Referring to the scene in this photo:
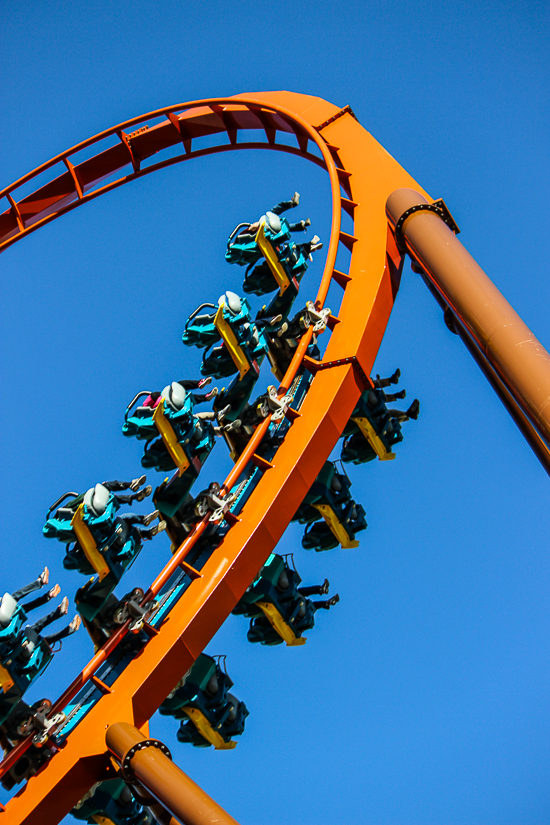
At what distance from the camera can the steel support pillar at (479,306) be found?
5.70 meters

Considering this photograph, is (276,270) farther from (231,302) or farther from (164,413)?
(164,413)

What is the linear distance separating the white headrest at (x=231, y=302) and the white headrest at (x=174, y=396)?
44.9 inches

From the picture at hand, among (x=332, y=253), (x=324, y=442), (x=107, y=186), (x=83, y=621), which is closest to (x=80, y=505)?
(x=83, y=621)

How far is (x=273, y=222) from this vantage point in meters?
9.91

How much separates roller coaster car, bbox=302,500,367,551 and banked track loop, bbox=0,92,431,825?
123 centimetres

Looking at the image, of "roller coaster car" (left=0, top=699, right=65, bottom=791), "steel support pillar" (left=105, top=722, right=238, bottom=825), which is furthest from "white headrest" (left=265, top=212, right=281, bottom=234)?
"steel support pillar" (left=105, top=722, right=238, bottom=825)

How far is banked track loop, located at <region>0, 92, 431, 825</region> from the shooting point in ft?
22.5

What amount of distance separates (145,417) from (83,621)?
1.87m

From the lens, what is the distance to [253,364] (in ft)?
29.6

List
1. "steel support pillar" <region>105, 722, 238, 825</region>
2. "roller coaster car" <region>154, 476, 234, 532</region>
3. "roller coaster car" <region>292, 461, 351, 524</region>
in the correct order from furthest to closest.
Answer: "roller coaster car" <region>292, 461, 351, 524</region> → "roller coaster car" <region>154, 476, 234, 532</region> → "steel support pillar" <region>105, 722, 238, 825</region>

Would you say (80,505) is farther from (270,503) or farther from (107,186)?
(107,186)

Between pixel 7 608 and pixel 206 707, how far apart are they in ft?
6.96

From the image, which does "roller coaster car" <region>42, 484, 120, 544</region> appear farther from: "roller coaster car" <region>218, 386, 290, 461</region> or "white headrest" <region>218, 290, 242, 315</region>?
"white headrest" <region>218, 290, 242, 315</region>

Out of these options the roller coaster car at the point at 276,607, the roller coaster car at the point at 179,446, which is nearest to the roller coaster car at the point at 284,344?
the roller coaster car at the point at 179,446
